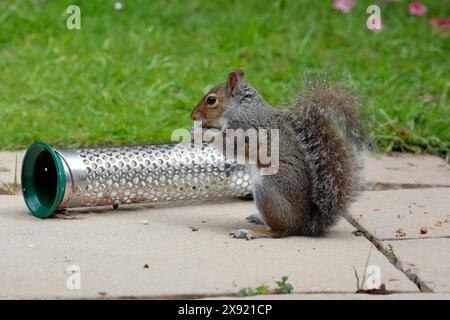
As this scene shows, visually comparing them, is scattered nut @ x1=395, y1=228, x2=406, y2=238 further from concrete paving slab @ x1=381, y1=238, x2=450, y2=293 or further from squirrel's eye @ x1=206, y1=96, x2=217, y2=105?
squirrel's eye @ x1=206, y1=96, x2=217, y2=105

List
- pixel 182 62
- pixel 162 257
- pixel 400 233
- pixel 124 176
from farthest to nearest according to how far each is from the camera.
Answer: pixel 182 62 → pixel 124 176 → pixel 400 233 → pixel 162 257

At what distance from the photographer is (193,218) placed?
4.62 m

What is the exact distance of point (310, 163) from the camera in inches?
165

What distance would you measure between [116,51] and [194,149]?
8.39 feet

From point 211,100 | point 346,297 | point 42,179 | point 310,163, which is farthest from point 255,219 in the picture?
point 346,297

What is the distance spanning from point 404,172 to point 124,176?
173cm

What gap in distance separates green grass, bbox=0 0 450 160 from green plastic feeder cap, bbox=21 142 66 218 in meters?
0.94

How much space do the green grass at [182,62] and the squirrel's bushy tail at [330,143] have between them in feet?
4.76

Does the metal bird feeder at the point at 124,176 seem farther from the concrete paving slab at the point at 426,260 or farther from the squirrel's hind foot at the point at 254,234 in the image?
the concrete paving slab at the point at 426,260

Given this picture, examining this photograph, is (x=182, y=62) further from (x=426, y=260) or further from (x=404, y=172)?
(x=426, y=260)
